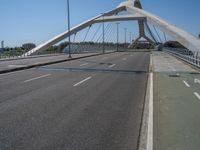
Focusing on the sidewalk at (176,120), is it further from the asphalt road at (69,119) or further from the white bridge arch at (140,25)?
the white bridge arch at (140,25)

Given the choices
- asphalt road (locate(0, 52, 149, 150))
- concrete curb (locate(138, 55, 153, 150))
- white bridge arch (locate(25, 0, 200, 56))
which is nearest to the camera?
concrete curb (locate(138, 55, 153, 150))

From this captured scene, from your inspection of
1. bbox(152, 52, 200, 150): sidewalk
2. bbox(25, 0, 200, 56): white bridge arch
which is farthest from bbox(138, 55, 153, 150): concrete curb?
bbox(25, 0, 200, 56): white bridge arch

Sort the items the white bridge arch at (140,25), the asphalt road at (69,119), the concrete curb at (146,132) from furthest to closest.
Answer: the white bridge arch at (140,25) → the asphalt road at (69,119) → the concrete curb at (146,132)

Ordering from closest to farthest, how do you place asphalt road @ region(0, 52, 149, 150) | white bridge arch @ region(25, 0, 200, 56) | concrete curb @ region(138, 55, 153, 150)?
concrete curb @ region(138, 55, 153, 150) < asphalt road @ region(0, 52, 149, 150) < white bridge arch @ region(25, 0, 200, 56)

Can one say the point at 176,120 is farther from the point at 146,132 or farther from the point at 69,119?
the point at 69,119

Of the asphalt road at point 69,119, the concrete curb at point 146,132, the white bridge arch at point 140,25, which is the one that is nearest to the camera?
the concrete curb at point 146,132

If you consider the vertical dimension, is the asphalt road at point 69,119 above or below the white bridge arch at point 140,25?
below

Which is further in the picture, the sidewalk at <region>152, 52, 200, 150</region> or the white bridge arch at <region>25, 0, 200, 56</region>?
the white bridge arch at <region>25, 0, 200, 56</region>

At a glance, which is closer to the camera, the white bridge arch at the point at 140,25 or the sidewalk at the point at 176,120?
the sidewalk at the point at 176,120

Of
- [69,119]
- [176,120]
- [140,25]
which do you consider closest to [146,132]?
[176,120]

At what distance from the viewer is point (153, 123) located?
728cm

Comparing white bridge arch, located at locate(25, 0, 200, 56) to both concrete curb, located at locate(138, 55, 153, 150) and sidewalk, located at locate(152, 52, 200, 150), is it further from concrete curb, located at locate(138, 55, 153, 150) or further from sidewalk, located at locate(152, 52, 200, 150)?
concrete curb, located at locate(138, 55, 153, 150)

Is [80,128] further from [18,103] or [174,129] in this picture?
[18,103]

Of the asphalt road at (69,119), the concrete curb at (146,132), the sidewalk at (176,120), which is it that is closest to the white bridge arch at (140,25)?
the sidewalk at (176,120)
